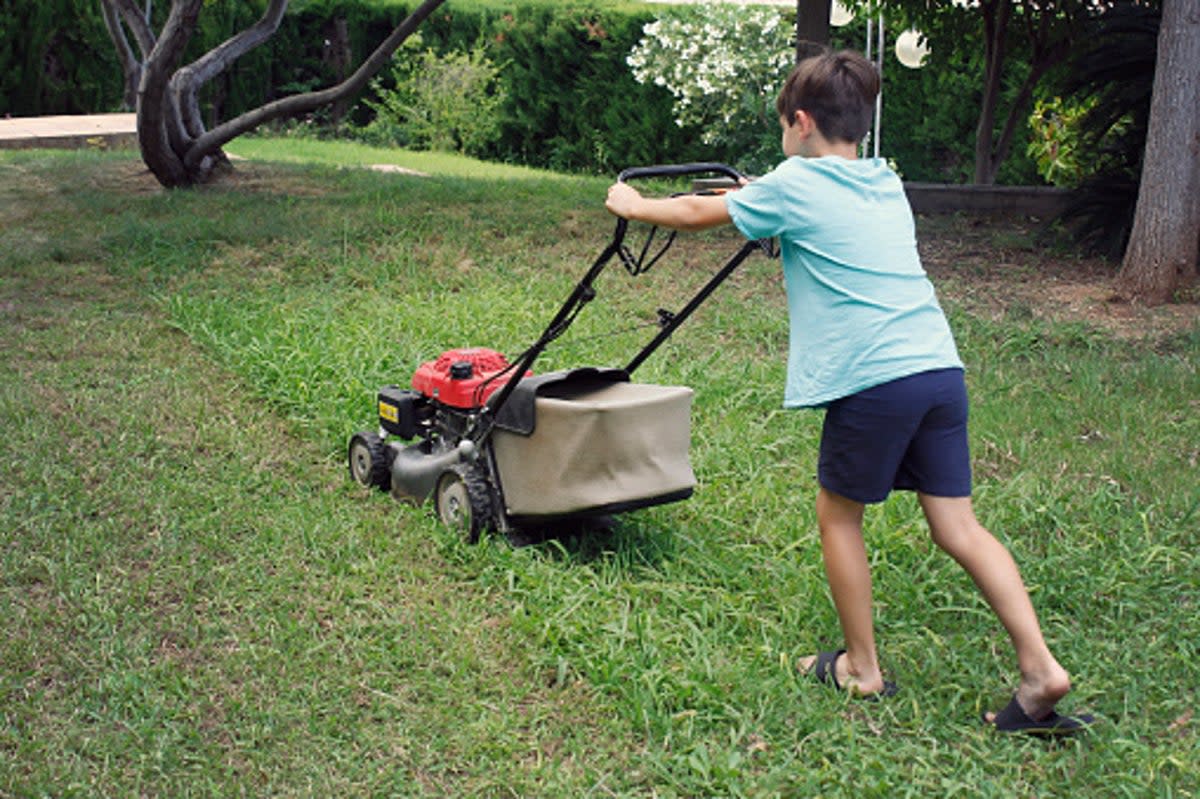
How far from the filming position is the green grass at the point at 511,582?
9.84ft

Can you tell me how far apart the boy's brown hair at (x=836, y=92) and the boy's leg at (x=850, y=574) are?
0.86 metres

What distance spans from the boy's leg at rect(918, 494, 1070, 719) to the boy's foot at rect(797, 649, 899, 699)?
0.33 metres

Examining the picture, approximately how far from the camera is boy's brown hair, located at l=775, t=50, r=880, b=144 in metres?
3.05

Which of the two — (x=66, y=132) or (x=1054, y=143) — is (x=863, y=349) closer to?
(x=1054, y=143)

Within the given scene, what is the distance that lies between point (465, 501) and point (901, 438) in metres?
1.56

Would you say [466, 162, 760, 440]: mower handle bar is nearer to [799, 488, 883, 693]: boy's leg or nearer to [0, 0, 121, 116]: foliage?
[799, 488, 883, 693]: boy's leg

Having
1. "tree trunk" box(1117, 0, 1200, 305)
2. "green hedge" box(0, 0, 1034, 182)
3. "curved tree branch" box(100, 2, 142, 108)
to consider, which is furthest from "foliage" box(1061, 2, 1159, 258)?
"curved tree branch" box(100, 2, 142, 108)

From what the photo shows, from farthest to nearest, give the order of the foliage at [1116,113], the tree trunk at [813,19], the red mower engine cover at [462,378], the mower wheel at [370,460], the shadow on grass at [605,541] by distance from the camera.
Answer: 1. the tree trunk at [813,19]
2. the foliage at [1116,113]
3. the mower wheel at [370,460]
4. the red mower engine cover at [462,378]
5. the shadow on grass at [605,541]

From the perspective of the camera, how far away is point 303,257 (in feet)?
23.4

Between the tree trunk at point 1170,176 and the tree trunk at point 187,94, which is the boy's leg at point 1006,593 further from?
the tree trunk at point 187,94

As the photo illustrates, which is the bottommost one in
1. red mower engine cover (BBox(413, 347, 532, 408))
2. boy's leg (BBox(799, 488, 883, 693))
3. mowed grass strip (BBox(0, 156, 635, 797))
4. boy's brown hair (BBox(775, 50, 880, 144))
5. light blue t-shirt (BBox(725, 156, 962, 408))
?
mowed grass strip (BBox(0, 156, 635, 797))

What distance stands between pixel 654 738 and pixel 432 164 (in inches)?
443

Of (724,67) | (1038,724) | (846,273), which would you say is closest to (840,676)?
(1038,724)

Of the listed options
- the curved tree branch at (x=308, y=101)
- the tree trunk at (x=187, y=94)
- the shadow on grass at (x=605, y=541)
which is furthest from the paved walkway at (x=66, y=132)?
the shadow on grass at (x=605, y=541)
